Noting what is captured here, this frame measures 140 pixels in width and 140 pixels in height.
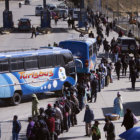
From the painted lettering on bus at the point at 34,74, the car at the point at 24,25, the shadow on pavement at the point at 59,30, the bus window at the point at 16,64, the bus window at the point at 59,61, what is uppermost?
the bus window at the point at 16,64

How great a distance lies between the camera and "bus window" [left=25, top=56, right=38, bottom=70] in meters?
30.0

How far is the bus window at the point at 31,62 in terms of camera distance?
30.0 m

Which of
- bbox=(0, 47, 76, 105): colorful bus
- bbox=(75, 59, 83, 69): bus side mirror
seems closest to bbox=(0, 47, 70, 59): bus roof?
bbox=(0, 47, 76, 105): colorful bus

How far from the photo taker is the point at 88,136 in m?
22.1

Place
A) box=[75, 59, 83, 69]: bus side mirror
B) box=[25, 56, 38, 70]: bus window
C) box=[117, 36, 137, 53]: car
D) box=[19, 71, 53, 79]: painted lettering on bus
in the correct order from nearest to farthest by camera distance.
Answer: box=[19, 71, 53, 79]: painted lettering on bus < box=[25, 56, 38, 70]: bus window < box=[75, 59, 83, 69]: bus side mirror < box=[117, 36, 137, 53]: car

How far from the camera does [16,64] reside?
96.1ft

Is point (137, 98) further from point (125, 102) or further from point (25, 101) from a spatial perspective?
point (25, 101)

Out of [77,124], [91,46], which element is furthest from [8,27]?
[77,124]

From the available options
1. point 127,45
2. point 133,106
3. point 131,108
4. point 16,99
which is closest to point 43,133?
point 131,108

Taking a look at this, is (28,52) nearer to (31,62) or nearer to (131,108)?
(31,62)

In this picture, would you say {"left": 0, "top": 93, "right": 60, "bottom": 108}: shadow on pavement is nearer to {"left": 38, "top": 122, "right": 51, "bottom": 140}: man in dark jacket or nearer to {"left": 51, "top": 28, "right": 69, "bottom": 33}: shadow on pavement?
{"left": 38, "top": 122, "right": 51, "bottom": 140}: man in dark jacket

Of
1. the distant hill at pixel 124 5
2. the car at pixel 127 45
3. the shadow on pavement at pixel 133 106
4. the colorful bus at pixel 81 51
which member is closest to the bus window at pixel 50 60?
the shadow on pavement at pixel 133 106

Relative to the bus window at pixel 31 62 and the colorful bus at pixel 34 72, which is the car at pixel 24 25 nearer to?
the colorful bus at pixel 34 72

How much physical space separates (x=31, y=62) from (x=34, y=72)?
524 mm
